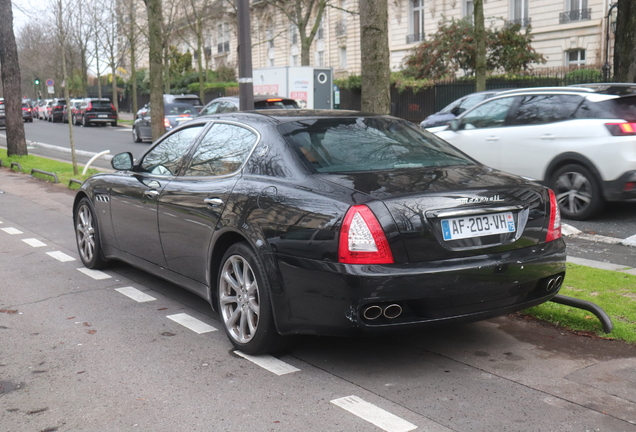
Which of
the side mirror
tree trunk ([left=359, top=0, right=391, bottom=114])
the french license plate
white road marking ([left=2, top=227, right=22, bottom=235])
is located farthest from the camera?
white road marking ([left=2, top=227, right=22, bottom=235])

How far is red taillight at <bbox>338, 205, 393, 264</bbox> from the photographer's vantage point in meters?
4.08

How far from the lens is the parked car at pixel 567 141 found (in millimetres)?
9180

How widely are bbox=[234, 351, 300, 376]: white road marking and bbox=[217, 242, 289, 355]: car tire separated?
0.11ft

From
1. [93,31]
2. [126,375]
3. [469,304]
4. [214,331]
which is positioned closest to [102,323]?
[214,331]

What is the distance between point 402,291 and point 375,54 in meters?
6.21

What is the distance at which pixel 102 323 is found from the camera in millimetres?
5602

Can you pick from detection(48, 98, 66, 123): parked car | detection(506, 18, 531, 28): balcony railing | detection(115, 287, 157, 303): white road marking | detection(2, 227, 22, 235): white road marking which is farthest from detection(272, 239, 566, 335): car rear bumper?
detection(48, 98, 66, 123): parked car

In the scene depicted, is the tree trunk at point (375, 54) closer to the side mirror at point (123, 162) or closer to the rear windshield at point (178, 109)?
the side mirror at point (123, 162)

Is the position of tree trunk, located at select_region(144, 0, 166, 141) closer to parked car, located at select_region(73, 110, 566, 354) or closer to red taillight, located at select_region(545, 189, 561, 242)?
parked car, located at select_region(73, 110, 566, 354)

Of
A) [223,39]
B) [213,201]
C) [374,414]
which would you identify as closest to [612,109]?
[213,201]

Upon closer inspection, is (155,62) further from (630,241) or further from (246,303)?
(246,303)

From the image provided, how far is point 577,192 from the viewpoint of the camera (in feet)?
31.8

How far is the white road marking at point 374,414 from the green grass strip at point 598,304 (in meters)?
1.94

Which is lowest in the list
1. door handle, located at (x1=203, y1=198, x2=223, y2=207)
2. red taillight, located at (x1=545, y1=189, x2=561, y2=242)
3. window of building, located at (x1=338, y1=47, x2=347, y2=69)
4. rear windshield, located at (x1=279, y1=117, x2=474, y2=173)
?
red taillight, located at (x1=545, y1=189, x2=561, y2=242)
